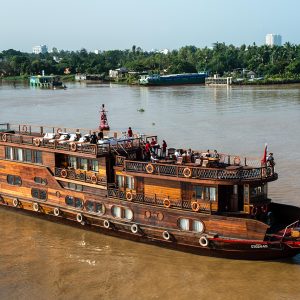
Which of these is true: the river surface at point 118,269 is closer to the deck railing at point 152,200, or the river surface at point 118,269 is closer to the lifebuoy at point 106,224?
the lifebuoy at point 106,224

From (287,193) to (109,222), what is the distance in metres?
8.96

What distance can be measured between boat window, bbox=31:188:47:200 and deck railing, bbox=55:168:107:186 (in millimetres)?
1091

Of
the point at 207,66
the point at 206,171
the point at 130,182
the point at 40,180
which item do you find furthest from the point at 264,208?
the point at 207,66

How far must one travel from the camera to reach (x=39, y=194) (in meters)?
21.2

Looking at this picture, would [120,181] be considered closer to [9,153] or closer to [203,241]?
[203,241]

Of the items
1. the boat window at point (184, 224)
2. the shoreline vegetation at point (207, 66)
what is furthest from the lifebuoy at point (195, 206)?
the shoreline vegetation at point (207, 66)

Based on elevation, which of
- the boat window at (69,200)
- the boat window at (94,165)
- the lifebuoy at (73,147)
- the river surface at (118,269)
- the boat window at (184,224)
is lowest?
the river surface at (118,269)

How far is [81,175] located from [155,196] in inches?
130

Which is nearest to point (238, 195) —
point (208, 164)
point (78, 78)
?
point (208, 164)

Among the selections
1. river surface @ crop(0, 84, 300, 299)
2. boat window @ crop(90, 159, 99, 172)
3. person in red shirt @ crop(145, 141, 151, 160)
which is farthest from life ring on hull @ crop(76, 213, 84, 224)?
person in red shirt @ crop(145, 141, 151, 160)

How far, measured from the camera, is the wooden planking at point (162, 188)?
1761cm

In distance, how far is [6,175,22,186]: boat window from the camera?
21.8 m

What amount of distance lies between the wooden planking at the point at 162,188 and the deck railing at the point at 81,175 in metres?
1.85

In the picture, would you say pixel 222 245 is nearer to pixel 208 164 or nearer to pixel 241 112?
pixel 208 164
